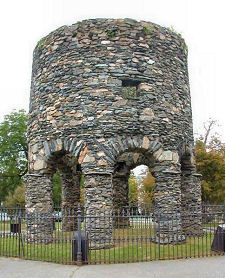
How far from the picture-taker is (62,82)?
12.6 m

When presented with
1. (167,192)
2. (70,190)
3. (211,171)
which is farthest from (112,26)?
(211,171)

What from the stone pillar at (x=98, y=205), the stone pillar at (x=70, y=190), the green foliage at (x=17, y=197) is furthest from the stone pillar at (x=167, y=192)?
the green foliage at (x=17, y=197)

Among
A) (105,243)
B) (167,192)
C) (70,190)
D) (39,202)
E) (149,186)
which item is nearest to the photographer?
(105,243)

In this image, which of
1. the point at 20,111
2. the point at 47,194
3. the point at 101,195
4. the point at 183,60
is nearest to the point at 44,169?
the point at 47,194

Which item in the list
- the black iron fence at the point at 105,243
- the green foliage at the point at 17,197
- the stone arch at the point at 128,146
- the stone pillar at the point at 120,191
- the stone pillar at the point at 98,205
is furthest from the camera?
the green foliage at the point at 17,197

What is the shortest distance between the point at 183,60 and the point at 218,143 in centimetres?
1331

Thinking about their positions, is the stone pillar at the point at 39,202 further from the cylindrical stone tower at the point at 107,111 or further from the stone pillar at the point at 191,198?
the stone pillar at the point at 191,198

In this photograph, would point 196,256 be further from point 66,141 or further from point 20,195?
point 20,195

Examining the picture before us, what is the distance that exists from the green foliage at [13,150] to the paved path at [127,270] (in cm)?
2097

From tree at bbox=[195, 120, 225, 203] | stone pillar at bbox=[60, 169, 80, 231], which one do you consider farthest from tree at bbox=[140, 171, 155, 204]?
stone pillar at bbox=[60, 169, 80, 231]

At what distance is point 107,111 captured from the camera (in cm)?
1195

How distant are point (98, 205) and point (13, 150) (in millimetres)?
19763

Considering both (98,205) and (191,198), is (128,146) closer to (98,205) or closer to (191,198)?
(98,205)

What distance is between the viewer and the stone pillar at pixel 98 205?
35.9 feet
